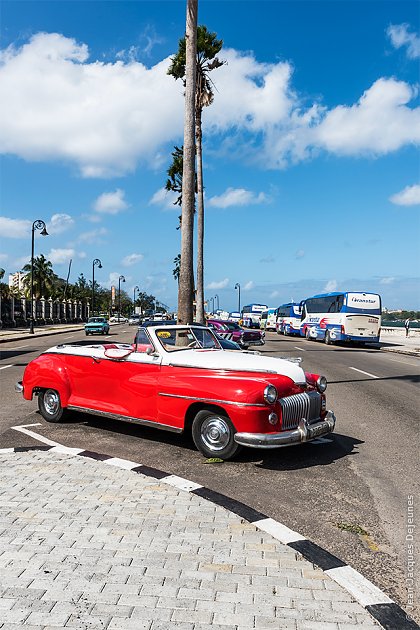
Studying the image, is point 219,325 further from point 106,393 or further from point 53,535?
point 53,535

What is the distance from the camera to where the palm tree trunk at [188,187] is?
13873mm

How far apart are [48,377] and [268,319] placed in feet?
176

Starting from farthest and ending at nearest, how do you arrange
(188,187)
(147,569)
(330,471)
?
(188,187) < (330,471) < (147,569)

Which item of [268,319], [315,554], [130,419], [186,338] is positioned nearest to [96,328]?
[268,319]

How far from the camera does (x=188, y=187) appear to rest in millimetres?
14164

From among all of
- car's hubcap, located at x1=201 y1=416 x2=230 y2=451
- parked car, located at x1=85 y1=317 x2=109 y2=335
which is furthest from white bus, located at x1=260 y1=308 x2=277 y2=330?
car's hubcap, located at x1=201 y1=416 x2=230 y2=451

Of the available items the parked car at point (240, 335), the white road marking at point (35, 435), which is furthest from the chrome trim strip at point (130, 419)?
the parked car at point (240, 335)

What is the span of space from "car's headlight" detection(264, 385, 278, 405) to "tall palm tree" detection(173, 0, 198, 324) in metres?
8.29

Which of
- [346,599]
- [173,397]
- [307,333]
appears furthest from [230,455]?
[307,333]

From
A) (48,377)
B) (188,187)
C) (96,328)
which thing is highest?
(188,187)

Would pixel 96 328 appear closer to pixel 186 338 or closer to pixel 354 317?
pixel 354 317

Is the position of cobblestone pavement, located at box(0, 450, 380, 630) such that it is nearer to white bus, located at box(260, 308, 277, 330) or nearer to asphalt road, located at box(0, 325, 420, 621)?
asphalt road, located at box(0, 325, 420, 621)

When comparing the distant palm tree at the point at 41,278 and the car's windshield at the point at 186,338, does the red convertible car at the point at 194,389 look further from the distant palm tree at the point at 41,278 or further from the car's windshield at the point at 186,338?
the distant palm tree at the point at 41,278

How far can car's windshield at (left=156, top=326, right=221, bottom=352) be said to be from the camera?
22.5 feet
